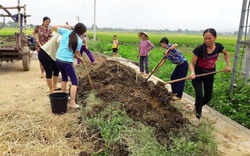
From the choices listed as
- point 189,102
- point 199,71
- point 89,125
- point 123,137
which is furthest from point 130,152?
point 189,102

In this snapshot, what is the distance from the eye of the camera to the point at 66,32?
440 centimetres

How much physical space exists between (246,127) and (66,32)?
11.6 feet

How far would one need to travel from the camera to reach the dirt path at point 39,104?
3.72m

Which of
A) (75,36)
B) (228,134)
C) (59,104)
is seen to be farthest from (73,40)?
(228,134)

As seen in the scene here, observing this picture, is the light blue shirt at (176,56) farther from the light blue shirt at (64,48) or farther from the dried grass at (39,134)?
the dried grass at (39,134)

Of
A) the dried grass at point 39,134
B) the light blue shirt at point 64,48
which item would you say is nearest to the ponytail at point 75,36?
the light blue shirt at point 64,48

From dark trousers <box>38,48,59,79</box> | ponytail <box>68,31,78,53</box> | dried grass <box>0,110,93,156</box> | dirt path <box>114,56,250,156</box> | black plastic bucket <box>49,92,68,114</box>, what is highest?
ponytail <box>68,31,78,53</box>

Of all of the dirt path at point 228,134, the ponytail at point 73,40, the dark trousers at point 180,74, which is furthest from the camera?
the dark trousers at point 180,74

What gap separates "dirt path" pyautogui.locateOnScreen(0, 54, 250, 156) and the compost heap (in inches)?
21.3

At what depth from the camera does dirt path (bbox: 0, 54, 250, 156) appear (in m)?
3.72

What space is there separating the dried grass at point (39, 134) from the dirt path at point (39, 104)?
1.77 feet

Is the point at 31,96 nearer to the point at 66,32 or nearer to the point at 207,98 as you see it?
the point at 66,32

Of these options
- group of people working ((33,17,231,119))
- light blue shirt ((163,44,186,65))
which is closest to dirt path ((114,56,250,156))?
group of people working ((33,17,231,119))

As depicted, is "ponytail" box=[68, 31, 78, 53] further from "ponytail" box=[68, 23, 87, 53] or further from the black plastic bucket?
the black plastic bucket
